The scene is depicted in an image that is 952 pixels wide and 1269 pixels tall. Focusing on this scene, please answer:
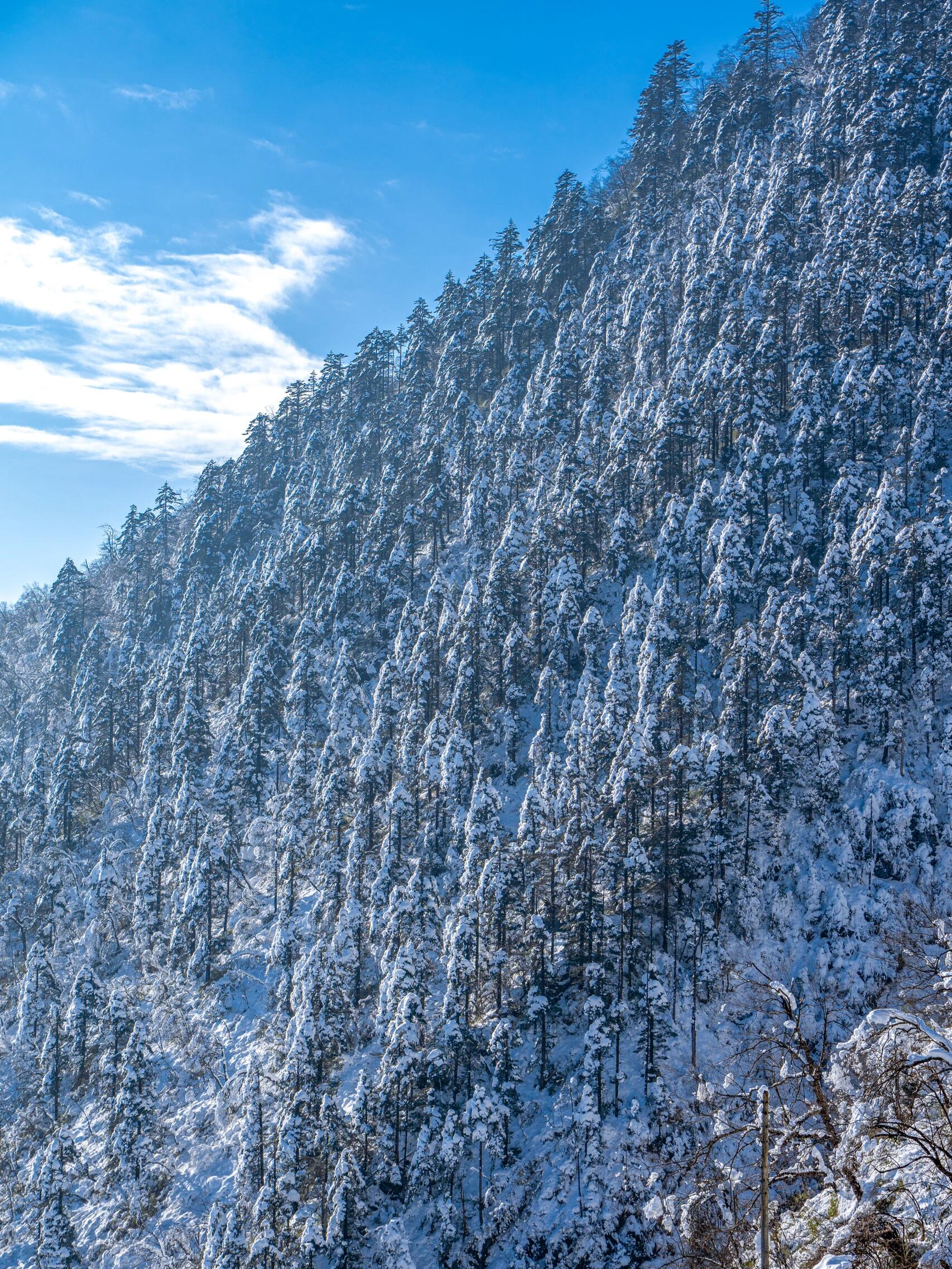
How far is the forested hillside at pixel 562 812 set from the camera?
38000 mm

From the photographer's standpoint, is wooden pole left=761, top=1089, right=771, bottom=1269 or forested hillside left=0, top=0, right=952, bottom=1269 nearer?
wooden pole left=761, top=1089, right=771, bottom=1269

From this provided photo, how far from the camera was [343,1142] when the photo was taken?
137 feet

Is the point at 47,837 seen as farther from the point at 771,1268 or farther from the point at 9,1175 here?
the point at 771,1268

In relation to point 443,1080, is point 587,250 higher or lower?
higher

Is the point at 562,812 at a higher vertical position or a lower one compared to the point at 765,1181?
lower

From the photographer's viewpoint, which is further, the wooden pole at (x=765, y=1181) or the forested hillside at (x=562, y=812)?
the forested hillside at (x=562, y=812)

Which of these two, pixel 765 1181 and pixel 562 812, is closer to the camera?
pixel 765 1181

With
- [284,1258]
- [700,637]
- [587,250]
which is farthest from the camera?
[587,250]

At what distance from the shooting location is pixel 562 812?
5181 cm

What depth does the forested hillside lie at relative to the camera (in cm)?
3800

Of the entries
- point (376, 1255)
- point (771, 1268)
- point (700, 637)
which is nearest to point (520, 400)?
point (700, 637)

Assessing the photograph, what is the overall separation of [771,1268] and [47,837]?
83394 mm

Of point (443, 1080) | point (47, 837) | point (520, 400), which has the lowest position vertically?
point (443, 1080)

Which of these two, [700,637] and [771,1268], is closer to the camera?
[771,1268]
